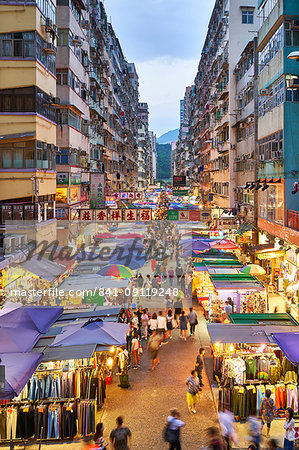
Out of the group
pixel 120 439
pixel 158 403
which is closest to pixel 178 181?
pixel 158 403

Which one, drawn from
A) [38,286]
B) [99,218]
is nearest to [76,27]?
[99,218]

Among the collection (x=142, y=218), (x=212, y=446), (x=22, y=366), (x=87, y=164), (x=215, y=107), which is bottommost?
(x=212, y=446)

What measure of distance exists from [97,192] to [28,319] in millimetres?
15461

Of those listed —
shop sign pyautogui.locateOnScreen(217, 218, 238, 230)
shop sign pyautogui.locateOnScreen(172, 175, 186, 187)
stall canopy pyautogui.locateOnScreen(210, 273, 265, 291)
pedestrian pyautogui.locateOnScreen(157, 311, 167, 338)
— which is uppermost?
shop sign pyautogui.locateOnScreen(172, 175, 186, 187)

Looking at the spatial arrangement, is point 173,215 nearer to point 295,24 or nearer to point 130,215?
point 130,215

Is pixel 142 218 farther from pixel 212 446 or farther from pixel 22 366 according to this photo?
pixel 212 446

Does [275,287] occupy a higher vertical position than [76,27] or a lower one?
lower

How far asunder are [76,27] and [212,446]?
2753 centimetres

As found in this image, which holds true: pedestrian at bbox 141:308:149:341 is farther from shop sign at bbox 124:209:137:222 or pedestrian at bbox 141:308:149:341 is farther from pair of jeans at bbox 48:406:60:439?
shop sign at bbox 124:209:137:222

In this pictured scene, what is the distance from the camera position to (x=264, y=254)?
68.3 ft

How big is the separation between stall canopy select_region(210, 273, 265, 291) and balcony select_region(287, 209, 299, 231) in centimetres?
283

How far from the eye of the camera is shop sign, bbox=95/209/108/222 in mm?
24547

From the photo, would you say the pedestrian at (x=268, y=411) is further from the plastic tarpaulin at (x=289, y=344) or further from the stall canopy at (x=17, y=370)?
the stall canopy at (x=17, y=370)


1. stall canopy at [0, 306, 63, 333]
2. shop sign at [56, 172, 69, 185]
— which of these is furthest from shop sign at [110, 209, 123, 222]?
stall canopy at [0, 306, 63, 333]
